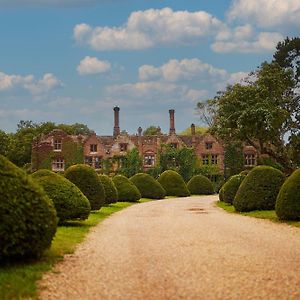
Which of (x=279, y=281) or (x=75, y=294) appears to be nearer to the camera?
(x=75, y=294)

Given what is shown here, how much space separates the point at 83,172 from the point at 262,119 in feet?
33.1

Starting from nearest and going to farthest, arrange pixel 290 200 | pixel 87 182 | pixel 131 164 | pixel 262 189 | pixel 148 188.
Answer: pixel 290 200
pixel 262 189
pixel 87 182
pixel 148 188
pixel 131 164

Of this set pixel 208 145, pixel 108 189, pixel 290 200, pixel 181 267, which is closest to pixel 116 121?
pixel 208 145

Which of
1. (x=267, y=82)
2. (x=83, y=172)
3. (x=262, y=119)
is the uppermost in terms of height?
(x=267, y=82)

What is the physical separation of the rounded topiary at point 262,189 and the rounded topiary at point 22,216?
14595 mm

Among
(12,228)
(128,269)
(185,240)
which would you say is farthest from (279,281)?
(185,240)

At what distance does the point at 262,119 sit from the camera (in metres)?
28.3

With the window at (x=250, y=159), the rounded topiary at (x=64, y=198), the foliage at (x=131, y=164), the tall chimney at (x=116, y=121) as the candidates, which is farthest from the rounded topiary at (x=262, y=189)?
the tall chimney at (x=116, y=121)

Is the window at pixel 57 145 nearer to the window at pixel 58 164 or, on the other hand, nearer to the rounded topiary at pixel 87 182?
the window at pixel 58 164

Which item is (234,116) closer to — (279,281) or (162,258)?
(162,258)

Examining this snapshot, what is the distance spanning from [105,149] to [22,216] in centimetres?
5671

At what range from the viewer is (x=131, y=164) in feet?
210

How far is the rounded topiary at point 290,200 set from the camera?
59.6 feet

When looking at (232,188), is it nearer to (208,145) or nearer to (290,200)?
(290,200)
